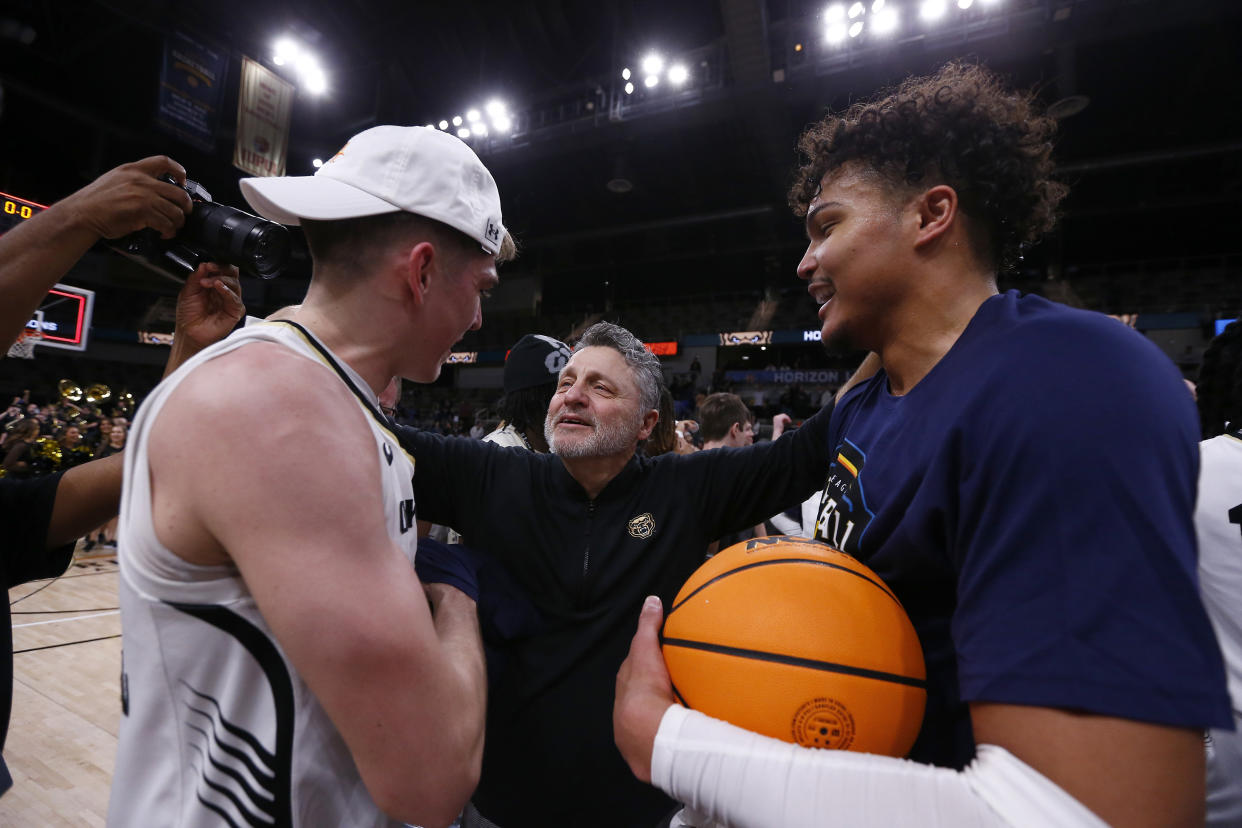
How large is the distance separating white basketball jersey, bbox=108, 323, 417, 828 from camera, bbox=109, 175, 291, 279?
0.55m

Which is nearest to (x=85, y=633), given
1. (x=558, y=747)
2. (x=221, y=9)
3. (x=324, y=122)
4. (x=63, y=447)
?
(x=63, y=447)

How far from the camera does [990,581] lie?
0.82 metres

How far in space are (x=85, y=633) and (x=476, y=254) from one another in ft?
22.3

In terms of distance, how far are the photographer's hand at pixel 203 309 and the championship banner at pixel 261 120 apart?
10677mm

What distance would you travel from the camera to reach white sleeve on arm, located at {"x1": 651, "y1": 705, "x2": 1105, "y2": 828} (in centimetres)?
73

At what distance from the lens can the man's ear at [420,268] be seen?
1.20m

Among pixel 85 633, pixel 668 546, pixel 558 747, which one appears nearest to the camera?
pixel 558 747

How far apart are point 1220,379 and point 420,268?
2.87 m

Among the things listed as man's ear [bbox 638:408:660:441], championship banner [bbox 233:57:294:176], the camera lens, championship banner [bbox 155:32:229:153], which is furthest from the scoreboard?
man's ear [bbox 638:408:660:441]

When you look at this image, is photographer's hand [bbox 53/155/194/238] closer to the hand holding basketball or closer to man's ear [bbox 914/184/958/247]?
the hand holding basketball

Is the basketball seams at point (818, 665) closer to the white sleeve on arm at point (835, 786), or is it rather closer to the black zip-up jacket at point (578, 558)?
the white sleeve on arm at point (835, 786)

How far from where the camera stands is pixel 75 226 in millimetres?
1427

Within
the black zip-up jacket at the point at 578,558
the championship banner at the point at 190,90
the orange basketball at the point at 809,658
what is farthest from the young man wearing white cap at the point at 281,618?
Result: the championship banner at the point at 190,90

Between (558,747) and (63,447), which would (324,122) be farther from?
(558,747)
